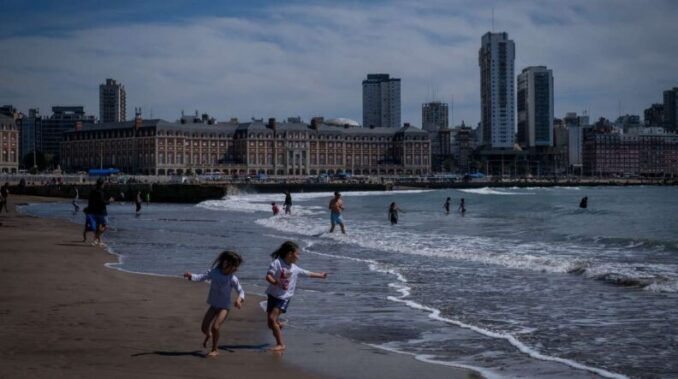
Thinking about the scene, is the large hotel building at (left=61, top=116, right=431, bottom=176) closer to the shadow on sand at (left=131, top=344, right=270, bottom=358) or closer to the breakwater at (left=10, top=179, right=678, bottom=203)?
the breakwater at (left=10, top=179, right=678, bottom=203)

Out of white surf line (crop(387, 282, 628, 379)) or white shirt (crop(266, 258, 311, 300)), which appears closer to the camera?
white surf line (crop(387, 282, 628, 379))

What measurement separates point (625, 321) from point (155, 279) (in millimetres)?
8067

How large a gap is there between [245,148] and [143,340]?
158 metres

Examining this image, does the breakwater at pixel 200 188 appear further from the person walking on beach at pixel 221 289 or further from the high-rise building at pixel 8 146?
the person walking on beach at pixel 221 289

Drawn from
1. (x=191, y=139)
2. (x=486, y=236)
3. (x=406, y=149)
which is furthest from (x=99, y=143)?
(x=486, y=236)

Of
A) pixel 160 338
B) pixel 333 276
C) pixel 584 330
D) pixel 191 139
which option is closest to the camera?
pixel 160 338

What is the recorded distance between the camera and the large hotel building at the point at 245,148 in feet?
509

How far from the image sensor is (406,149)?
18362cm

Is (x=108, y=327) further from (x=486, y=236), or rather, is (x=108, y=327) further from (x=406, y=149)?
(x=406, y=149)

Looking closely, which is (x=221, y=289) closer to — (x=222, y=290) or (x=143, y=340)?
(x=222, y=290)

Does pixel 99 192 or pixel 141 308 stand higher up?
pixel 99 192

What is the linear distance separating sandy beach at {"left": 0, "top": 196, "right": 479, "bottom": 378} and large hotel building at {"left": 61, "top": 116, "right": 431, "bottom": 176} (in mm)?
142309

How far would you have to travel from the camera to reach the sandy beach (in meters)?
A: 7.89

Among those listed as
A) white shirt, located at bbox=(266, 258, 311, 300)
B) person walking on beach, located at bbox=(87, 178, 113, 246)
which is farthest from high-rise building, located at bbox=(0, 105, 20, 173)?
white shirt, located at bbox=(266, 258, 311, 300)
